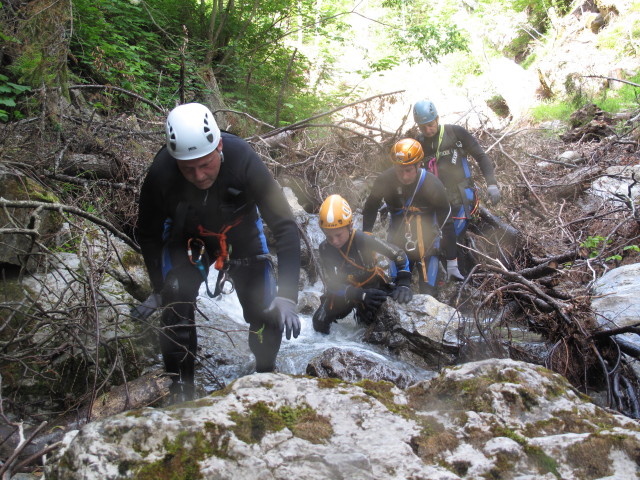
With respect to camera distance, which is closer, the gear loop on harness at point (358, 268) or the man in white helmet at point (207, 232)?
the man in white helmet at point (207, 232)

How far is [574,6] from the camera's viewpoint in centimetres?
1569

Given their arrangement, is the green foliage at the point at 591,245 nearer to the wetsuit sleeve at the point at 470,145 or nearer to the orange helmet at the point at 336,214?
the wetsuit sleeve at the point at 470,145

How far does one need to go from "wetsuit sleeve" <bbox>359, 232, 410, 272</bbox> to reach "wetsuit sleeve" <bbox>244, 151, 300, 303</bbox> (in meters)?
2.10

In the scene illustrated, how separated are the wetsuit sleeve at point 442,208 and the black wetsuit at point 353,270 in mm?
776

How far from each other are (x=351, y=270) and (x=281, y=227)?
7.79 feet

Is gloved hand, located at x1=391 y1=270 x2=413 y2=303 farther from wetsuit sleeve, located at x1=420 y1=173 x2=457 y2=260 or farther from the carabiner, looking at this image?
the carabiner

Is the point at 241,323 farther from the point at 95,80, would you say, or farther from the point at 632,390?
the point at 95,80

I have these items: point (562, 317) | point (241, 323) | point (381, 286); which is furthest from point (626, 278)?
point (241, 323)

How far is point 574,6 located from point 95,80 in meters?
15.8

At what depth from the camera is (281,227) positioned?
3002 millimetres

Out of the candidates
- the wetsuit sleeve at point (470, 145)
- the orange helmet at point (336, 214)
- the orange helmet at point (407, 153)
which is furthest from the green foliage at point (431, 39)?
the orange helmet at point (336, 214)

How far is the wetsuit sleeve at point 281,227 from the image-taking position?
296 cm

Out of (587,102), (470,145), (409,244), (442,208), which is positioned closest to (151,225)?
(409,244)

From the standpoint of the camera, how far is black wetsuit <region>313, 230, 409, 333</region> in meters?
5.04
